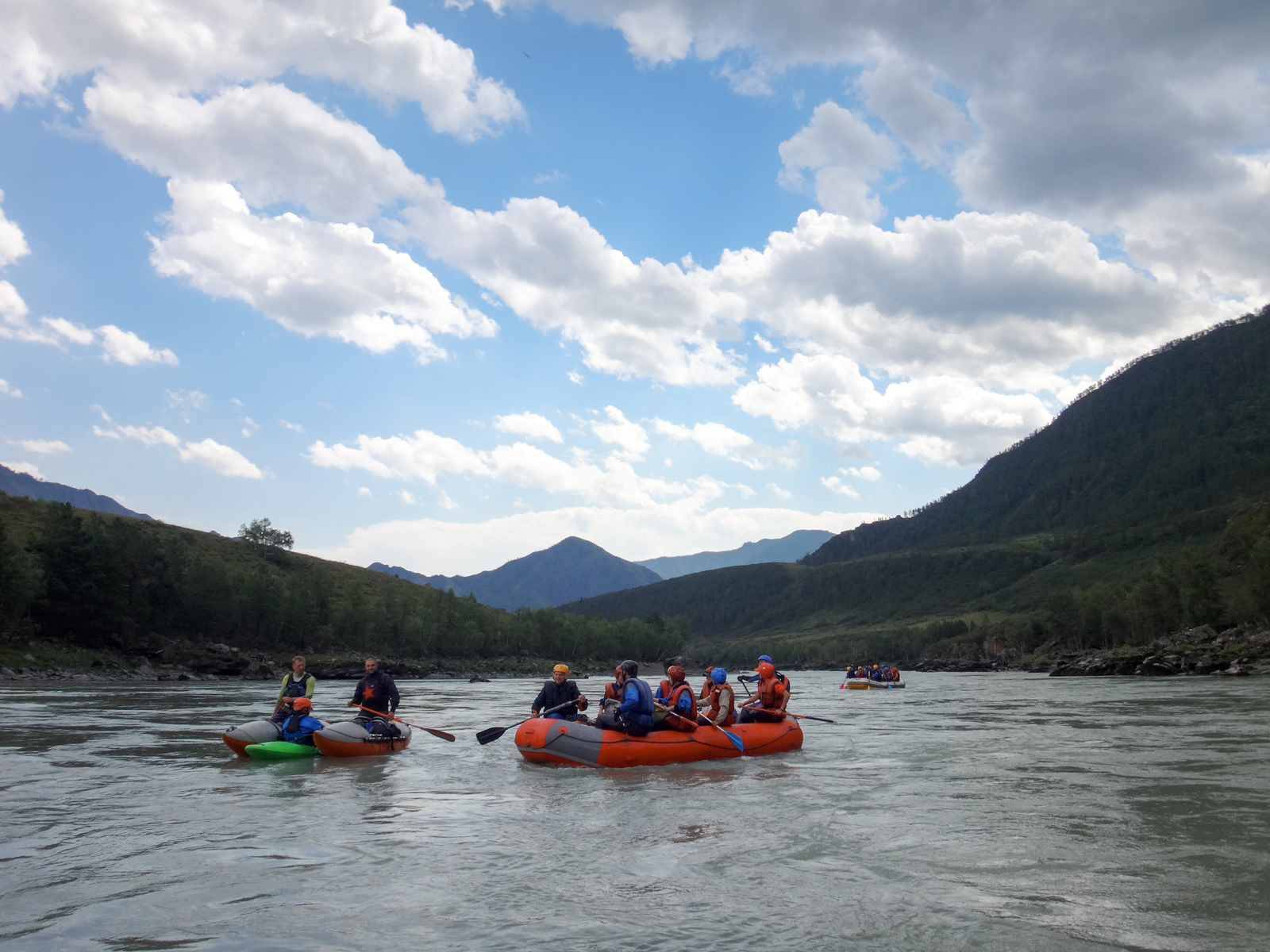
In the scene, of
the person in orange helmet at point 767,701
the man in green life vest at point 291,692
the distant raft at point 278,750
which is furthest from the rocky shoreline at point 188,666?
the person in orange helmet at point 767,701

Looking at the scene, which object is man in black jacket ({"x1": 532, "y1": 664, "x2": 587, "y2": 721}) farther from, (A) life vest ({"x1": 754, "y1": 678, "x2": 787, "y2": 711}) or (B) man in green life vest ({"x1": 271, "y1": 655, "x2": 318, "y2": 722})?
(B) man in green life vest ({"x1": 271, "y1": 655, "x2": 318, "y2": 722})

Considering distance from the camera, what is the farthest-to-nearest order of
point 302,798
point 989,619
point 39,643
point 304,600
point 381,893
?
point 989,619
point 304,600
point 39,643
point 302,798
point 381,893

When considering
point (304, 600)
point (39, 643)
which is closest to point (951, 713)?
point (39, 643)

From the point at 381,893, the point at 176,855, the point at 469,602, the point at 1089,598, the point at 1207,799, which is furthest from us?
the point at 469,602

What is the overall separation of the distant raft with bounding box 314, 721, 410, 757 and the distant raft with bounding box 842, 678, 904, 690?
174ft

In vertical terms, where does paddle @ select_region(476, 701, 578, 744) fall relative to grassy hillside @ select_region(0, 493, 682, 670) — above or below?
below

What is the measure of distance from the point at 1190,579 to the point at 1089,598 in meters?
25.3

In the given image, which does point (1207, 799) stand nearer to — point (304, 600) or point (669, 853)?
point (669, 853)

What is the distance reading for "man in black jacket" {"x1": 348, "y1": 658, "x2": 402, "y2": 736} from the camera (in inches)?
797

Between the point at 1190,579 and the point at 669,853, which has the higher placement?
the point at 1190,579

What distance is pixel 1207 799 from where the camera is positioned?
13133 mm

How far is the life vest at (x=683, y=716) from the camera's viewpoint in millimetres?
19000

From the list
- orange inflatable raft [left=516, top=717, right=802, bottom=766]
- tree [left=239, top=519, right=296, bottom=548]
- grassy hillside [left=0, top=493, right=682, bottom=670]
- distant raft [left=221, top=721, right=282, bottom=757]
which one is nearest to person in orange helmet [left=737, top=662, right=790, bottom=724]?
orange inflatable raft [left=516, top=717, right=802, bottom=766]

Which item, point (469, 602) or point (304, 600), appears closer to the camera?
point (304, 600)
